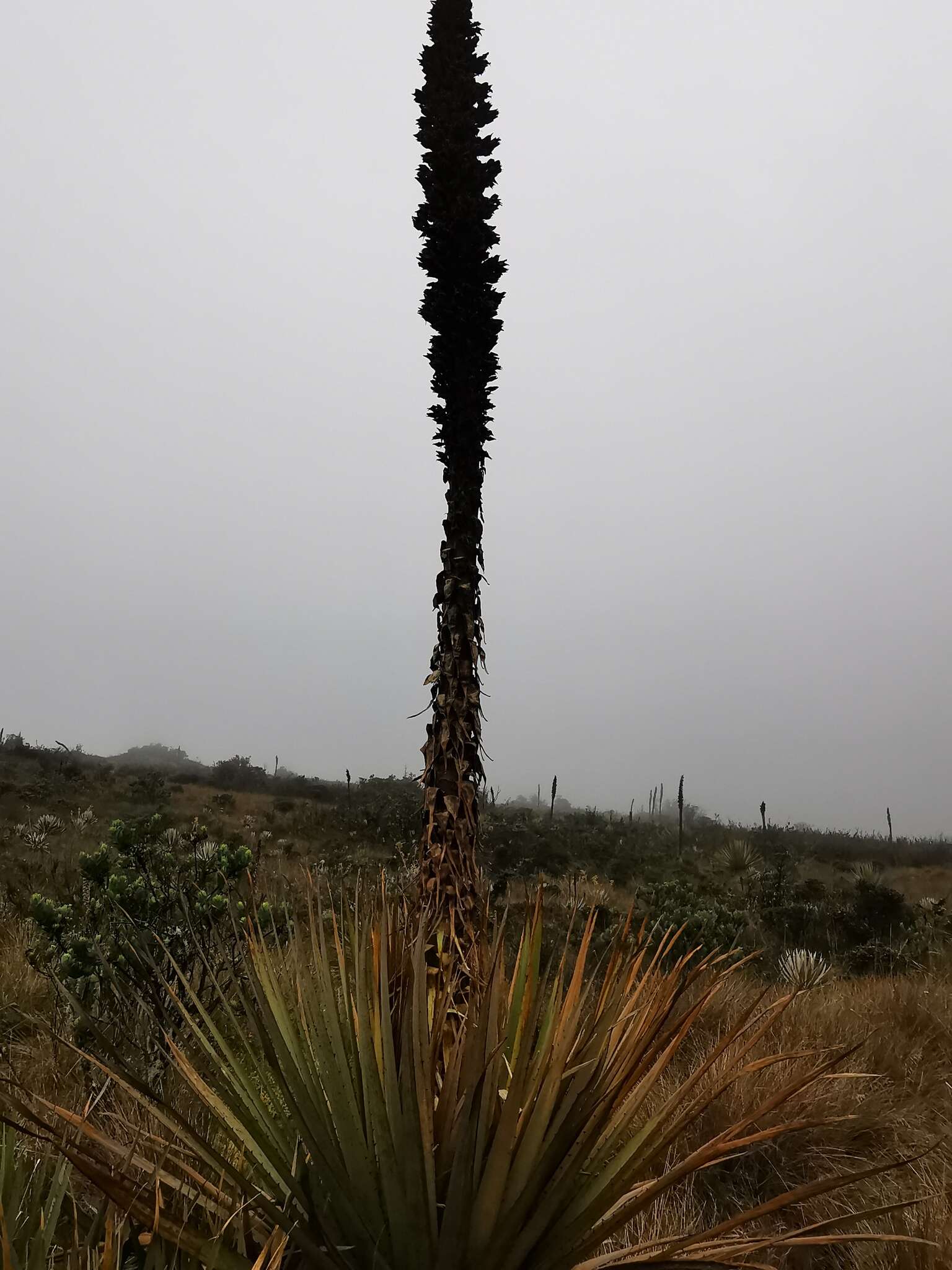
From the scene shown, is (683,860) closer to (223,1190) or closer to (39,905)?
(39,905)

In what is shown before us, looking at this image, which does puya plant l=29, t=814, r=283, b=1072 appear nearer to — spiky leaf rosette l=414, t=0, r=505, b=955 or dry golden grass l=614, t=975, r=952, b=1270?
spiky leaf rosette l=414, t=0, r=505, b=955

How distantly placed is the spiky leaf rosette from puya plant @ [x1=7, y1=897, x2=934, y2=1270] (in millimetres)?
1134

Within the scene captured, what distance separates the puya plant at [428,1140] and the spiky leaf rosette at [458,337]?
113 centimetres

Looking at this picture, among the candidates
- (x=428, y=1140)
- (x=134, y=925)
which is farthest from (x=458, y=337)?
(x=134, y=925)

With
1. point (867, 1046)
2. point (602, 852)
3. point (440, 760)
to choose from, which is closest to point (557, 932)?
point (867, 1046)

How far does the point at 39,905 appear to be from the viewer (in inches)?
191

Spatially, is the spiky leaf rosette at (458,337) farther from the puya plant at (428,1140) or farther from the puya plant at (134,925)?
the puya plant at (134,925)

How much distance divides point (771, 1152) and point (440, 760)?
3039 mm

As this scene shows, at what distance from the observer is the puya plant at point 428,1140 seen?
168cm

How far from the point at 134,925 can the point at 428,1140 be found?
11.0 ft

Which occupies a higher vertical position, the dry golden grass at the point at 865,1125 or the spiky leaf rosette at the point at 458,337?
the spiky leaf rosette at the point at 458,337

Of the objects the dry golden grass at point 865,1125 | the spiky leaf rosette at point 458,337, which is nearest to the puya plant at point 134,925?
the spiky leaf rosette at point 458,337

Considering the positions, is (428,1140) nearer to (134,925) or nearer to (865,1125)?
(134,925)

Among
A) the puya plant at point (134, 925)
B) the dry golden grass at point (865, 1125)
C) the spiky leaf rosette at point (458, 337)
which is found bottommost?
the dry golden grass at point (865, 1125)
